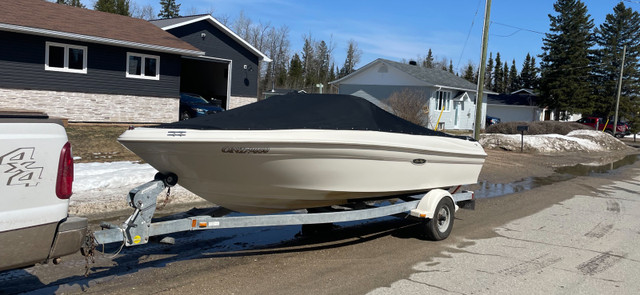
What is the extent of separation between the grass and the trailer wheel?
854 centimetres

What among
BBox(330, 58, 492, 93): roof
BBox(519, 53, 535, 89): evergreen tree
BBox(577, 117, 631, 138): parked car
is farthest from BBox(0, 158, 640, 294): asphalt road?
BBox(519, 53, 535, 89): evergreen tree

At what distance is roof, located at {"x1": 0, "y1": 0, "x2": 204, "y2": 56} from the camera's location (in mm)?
17875

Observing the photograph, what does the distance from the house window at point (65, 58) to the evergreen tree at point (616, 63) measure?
2005 inches

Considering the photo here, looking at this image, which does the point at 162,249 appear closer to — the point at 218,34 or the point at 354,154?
the point at 354,154

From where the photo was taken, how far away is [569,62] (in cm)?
5172

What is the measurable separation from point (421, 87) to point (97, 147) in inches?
1116

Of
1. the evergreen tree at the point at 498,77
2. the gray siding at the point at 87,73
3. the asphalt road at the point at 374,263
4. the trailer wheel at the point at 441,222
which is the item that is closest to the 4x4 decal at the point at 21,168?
the asphalt road at the point at 374,263

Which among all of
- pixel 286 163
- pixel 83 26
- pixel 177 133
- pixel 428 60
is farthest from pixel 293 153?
pixel 428 60

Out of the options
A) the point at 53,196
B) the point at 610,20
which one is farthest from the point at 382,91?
the point at 53,196

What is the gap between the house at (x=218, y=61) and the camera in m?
26.2

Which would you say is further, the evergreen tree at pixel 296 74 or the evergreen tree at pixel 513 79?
the evergreen tree at pixel 513 79

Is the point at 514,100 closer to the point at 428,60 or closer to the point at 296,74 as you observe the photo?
the point at 296,74

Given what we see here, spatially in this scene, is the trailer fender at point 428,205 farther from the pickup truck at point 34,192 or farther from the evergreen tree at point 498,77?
the evergreen tree at point 498,77

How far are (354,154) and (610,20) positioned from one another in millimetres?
62311
